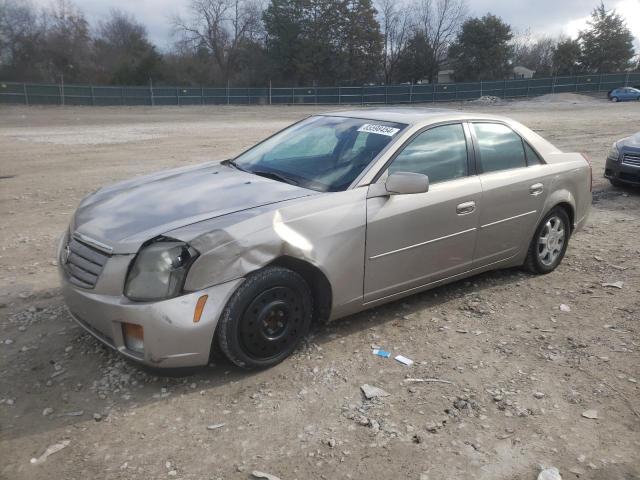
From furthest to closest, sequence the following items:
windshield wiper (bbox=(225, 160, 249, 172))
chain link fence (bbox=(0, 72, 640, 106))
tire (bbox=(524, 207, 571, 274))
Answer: chain link fence (bbox=(0, 72, 640, 106)) < tire (bbox=(524, 207, 571, 274)) < windshield wiper (bbox=(225, 160, 249, 172))

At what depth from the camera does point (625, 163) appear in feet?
30.0

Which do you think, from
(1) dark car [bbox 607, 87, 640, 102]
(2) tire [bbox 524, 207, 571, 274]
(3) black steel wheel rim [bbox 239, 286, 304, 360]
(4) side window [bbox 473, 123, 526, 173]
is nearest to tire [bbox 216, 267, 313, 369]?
(3) black steel wheel rim [bbox 239, 286, 304, 360]

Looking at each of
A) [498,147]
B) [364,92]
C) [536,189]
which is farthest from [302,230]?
[364,92]

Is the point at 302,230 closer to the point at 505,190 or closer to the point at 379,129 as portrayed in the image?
the point at 379,129

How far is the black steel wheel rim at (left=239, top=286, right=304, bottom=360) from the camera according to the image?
10.9ft

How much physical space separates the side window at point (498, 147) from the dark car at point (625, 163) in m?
5.24

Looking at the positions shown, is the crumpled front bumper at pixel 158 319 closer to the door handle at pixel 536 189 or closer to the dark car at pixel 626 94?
the door handle at pixel 536 189

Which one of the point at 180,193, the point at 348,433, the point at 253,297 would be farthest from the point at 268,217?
the point at 348,433

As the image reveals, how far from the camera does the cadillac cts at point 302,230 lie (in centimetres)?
311

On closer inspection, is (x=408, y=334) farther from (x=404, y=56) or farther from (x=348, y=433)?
(x=404, y=56)

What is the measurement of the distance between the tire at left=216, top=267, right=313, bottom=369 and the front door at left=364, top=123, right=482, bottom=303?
571mm

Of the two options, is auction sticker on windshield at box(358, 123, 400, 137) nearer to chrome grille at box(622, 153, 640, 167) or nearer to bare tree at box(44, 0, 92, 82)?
chrome grille at box(622, 153, 640, 167)

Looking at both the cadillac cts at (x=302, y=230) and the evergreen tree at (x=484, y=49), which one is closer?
the cadillac cts at (x=302, y=230)

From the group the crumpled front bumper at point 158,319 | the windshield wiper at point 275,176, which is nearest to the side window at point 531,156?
the windshield wiper at point 275,176
